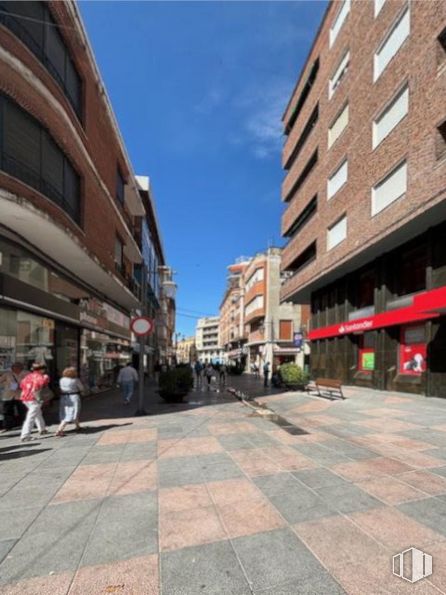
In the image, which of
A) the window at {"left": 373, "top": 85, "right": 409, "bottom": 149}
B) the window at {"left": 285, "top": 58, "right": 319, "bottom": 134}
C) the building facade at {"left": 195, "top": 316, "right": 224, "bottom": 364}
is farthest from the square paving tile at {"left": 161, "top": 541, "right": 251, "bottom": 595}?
the building facade at {"left": 195, "top": 316, "right": 224, "bottom": 364}

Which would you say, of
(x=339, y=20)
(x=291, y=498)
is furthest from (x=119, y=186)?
(x=291, y=498)

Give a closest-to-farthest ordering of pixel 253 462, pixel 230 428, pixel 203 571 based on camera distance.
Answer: pixel 203 571 → pixel 253 462 → pixel 230 428

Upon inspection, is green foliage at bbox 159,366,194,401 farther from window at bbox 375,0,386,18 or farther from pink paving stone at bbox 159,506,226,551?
window at bbox 375,0,386,18

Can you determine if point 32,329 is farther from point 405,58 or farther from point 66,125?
point 405,58

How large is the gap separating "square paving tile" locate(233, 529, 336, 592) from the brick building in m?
8.08

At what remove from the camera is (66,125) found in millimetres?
11086

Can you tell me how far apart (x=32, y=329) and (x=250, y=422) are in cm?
740

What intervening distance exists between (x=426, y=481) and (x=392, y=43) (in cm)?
1770

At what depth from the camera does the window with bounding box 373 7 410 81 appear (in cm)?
1462

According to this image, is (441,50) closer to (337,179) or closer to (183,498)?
(337,179)

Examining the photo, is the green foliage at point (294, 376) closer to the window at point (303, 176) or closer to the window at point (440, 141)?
the window at point (440, 141)

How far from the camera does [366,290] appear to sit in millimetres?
20344

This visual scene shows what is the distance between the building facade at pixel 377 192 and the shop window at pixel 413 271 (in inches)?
2.3

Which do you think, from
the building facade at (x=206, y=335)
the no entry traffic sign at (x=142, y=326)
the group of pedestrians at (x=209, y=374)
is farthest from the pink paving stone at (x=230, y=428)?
the building facade at (x=206, y=335)
